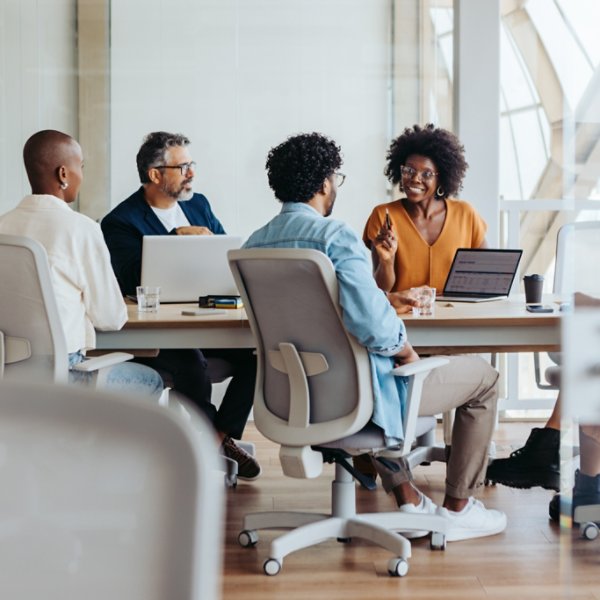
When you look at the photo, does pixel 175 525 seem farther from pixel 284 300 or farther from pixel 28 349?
pixel 28 349

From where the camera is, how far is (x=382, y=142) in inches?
202

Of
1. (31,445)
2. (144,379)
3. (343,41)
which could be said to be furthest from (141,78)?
(31,445)

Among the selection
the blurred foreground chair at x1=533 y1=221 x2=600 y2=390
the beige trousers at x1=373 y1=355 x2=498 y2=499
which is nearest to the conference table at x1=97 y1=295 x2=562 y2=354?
the beige trousers at x1=373 y1=355 x2=498 y2=499

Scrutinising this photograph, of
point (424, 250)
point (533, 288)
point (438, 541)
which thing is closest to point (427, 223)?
point (424, 250)

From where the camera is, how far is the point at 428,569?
2814 mm

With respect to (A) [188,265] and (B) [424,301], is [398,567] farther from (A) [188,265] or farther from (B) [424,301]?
(A) [188,265]

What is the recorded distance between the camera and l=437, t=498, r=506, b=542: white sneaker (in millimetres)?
3059

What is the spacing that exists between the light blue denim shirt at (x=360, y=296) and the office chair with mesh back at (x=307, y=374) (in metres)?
0.03

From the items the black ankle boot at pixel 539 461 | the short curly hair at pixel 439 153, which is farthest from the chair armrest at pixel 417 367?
the short curly hair at pixel 439 153

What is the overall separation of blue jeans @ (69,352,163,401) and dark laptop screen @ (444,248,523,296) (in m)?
1.14

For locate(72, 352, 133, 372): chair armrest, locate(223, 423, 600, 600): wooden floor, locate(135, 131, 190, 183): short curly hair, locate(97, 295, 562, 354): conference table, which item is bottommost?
locate(223, 423, 600, 600): wooden floor

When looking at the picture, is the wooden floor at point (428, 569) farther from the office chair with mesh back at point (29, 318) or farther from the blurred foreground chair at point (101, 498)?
the blurred foreground chair at point (101, 498)

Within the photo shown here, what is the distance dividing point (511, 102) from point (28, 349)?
3266 millimetres

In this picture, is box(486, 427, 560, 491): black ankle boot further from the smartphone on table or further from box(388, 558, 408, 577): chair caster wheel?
box(388, 558, 408, 577): chair caster wheel
